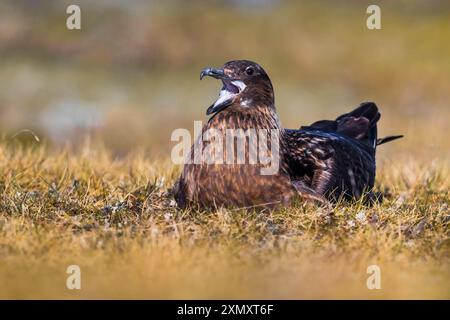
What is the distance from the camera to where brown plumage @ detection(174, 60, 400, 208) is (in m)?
6.16

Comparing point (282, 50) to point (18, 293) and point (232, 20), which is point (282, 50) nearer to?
point (232, 20)

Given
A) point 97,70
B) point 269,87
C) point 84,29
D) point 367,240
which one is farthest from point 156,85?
point 367,240

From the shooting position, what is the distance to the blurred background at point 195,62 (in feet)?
55.1

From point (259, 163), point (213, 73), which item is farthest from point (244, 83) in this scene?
point (259, 163)

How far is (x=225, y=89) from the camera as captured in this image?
665 centimetres

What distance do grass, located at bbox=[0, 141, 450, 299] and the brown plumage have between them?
18 cm

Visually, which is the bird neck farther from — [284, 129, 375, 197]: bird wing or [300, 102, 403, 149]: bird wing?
[300, 102, 403, 149]: bird wing

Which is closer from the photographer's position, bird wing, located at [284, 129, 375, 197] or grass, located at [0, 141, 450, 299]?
grass, located at [0, 141, 450, 299]

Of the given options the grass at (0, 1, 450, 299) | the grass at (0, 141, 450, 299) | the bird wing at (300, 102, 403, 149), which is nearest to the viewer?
the grass at (0, 141, 450, 299)

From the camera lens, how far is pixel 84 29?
73.2 ft

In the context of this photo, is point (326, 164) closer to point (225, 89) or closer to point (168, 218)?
point (225, 89)

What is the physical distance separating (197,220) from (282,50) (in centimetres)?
1630

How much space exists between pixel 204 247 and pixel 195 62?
16080mm

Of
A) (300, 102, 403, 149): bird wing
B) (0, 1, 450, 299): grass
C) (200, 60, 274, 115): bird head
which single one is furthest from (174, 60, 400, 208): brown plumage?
(300, 102, 403, 149): bird wing
